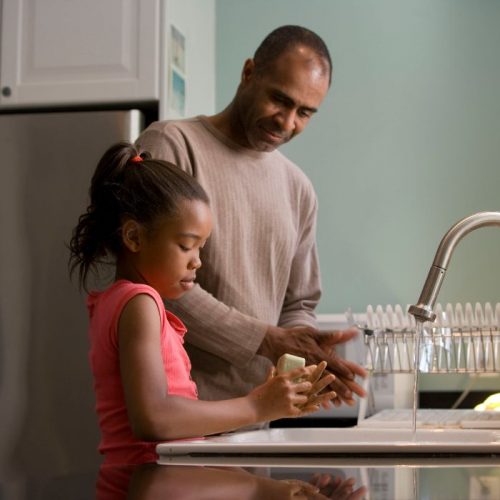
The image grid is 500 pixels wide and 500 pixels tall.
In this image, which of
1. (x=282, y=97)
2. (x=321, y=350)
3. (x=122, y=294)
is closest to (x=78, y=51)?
(x=282, y=97)

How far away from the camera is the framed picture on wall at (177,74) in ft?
Answer: 8.12

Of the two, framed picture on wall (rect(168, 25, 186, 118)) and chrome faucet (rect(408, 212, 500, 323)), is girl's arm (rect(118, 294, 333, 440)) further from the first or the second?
framed picture on wall (rect(168, 25, 186, 118))

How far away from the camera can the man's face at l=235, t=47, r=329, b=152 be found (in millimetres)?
1746

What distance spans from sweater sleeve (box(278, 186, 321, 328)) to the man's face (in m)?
0.21

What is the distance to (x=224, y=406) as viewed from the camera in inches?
41.5

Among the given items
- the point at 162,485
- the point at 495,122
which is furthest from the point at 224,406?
the point at 495,122

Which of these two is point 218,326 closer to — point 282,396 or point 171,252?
point 171,252

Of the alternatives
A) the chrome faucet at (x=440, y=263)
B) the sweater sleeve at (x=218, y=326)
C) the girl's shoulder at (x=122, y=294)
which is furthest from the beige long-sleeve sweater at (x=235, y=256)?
the chrome faucet at (x=440, y=263)

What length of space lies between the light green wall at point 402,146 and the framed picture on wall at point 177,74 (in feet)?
1.37

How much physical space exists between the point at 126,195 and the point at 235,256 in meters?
0.50

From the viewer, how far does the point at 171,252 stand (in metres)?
1.20

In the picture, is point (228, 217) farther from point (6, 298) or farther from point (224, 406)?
point (6, 298)

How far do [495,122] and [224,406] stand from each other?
2.01 meters

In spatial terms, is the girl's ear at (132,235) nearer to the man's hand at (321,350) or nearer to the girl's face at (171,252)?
the girl's face at (171,252)
